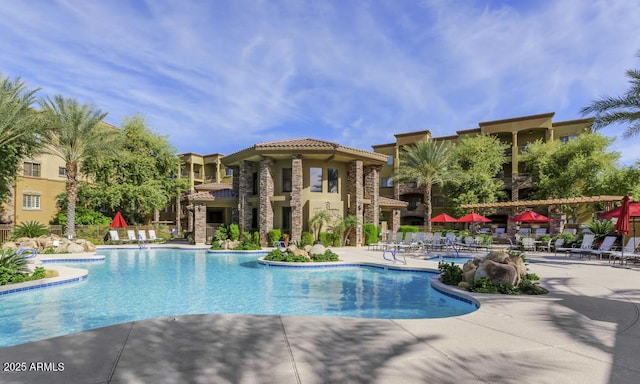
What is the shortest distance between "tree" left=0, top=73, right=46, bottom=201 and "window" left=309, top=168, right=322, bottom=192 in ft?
56.3

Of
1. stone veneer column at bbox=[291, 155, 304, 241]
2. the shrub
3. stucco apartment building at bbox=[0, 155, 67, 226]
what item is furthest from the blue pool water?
stucco apartment building at bbox=[0, 155, 67, 226]

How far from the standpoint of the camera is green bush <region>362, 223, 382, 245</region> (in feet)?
84.5

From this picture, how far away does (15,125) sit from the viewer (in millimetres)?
20250

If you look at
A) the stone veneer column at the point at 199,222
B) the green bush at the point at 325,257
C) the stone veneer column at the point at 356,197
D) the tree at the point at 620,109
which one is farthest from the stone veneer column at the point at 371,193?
the tree at the point at 620,109

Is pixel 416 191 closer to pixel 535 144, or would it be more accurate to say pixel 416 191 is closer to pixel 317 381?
pixel 535 144

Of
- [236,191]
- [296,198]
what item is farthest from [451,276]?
[236,191]

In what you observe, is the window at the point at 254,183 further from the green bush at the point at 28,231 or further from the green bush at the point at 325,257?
the green bush at the point at 28,231

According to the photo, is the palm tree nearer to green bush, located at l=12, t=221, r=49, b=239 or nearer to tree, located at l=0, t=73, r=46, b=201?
tree, located at l=0, t=73, r=46, b=201

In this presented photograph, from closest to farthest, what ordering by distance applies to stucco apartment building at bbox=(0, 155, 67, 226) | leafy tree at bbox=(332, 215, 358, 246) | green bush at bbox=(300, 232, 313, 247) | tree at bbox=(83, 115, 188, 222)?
1. green bush at bbox=(300, 232, 313, 247)
2. leafy tree at bbox=(332, 215, 358, 246)
3. stucco apartment building at bbox=(0, 155, 67, 226)
4. tree at bbox=(83, 115, 188, 222)

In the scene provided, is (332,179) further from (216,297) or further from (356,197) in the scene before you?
(216,297)

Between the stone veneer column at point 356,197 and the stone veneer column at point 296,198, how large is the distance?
159 inches

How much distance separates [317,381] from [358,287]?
8325mm

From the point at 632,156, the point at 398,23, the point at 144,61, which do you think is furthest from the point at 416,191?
the point at 144,61

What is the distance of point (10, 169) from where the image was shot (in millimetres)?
24859
